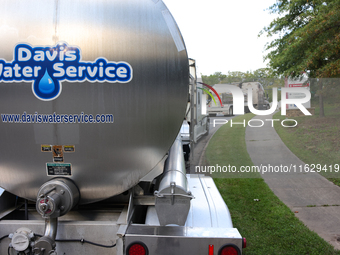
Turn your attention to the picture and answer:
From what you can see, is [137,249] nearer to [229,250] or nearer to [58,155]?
[229,250]

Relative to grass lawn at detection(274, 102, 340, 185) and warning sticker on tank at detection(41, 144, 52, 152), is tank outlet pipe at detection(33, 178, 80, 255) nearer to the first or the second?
warning sticker on tank at detection(41, 144, 52, 152)

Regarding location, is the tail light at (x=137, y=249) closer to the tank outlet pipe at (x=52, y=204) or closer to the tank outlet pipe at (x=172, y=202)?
the tank outlet pipe at (x=172, y=202)

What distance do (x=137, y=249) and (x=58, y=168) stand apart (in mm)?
777

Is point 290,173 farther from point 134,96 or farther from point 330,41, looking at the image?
point 134,96

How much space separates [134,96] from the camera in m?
1.81

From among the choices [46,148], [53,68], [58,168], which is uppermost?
[53,68]

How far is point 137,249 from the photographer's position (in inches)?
71.1

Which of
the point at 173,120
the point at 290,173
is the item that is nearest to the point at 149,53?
the point at 173,120

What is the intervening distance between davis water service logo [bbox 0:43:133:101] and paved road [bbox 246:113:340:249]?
148 inches

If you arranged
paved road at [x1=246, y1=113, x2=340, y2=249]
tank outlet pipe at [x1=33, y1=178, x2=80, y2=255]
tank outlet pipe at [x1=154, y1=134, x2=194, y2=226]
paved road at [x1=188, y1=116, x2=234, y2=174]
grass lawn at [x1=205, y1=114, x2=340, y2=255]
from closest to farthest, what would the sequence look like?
1. tank outlet pipe at [x1=33, y1=178, x2=80, y2=255]
2. tank outlet pipe at [x1=154, y1=134, x2=194, y2=226]
3. grass lawn at [x1=205, y1=114, x2=340, y2=255]
4. paved road at [x1=246, y1=113, x2=340, y2=249]
5. paved road at [x1=188, y1=116, x2=234, y2=174]

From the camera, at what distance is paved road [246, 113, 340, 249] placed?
4344 millimetres

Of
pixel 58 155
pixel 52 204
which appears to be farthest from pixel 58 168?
pixel 52 204

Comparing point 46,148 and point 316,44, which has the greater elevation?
point 316,44

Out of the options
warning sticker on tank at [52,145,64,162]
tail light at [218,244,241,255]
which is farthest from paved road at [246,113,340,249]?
warning sticker on tank at [52,145,64,162]
